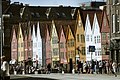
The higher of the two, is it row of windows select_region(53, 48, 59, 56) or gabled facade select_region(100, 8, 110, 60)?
gabled facade select_region(100, 8, 110, 60)

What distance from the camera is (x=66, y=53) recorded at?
119125mm

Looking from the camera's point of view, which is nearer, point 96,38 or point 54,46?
point 96,38

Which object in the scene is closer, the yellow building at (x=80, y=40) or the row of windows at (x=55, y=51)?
the yellow building at (x=80, y=40)

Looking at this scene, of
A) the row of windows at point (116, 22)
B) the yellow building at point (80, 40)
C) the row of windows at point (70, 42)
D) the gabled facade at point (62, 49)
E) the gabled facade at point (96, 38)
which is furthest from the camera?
the gabled facade at point (62, 49)

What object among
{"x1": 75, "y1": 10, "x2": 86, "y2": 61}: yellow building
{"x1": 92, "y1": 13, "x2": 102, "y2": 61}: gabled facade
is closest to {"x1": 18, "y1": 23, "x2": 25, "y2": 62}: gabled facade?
{"x1": 75, "y1": 10, "x2": 86, "y2": 61}: yellow building

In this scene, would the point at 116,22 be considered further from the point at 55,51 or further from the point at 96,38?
the point at 55,51

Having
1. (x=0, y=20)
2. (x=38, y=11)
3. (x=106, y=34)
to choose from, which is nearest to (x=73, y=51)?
(x=106, y=34)

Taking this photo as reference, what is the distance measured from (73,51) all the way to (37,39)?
1958cm

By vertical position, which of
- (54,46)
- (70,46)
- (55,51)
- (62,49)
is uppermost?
(54,46)

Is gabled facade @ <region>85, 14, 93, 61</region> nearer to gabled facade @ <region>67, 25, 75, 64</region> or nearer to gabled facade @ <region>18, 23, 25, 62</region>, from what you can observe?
gabled facade @ <region>67, 25, 75, 64</region>

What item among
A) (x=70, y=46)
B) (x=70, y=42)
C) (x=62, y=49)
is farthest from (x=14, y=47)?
(x=70, y=42)

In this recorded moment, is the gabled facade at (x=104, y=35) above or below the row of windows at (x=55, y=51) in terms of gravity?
above

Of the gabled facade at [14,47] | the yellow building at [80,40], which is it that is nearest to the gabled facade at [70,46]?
the yellow building at [80,40]

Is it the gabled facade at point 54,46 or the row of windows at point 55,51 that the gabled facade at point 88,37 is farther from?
the row of windows at point 55,51
